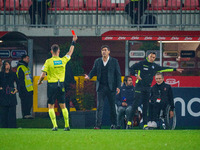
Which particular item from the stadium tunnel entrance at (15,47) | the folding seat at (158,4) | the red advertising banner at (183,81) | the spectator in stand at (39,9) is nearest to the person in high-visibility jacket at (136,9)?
the folding seat at (158,4)

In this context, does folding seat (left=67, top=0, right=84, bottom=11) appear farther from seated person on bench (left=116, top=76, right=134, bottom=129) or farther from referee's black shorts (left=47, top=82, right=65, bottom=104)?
referee's black shorts (left=47, top=82, right=65, bottom=104)

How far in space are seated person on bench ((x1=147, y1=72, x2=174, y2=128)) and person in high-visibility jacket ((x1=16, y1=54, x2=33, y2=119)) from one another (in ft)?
14.7

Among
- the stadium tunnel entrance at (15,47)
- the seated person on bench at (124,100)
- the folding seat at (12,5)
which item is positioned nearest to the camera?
the seated person on bench at (124,100)

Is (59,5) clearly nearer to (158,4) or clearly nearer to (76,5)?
(76,5)

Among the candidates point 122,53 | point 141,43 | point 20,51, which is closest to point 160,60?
point 141,43

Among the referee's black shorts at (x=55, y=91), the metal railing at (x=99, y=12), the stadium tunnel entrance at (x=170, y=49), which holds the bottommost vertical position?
the referee's black shorts at (x=55, y=91)

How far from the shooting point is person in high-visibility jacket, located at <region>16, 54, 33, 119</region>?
14.5m

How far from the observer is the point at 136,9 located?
1733 cm

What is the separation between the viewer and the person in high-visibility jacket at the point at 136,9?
17062mm

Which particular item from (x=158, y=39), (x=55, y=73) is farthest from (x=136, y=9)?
(x=55, y=73)

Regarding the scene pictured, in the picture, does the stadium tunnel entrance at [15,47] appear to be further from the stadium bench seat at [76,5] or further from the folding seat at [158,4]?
the folding seat at [158,4]

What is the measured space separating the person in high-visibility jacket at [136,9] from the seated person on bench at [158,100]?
5.60m

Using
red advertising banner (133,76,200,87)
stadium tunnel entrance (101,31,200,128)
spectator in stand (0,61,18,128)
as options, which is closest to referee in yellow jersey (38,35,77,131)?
spectator in stand (0,61,18,128)

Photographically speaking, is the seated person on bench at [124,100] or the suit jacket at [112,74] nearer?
the suit jacket at [112,74]
